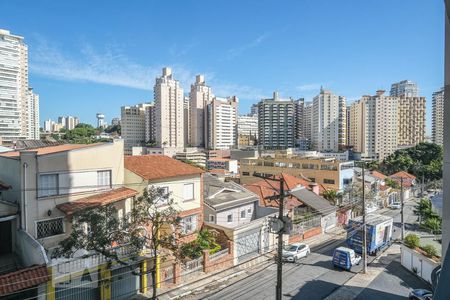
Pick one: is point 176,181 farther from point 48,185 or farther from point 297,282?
point 297,282

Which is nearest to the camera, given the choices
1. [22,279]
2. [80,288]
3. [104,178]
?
[22,279]

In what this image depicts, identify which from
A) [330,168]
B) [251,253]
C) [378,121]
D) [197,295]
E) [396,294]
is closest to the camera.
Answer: [197,295]

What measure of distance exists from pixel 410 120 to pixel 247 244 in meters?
121

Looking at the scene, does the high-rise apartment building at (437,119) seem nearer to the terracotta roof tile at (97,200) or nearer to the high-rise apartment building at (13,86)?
the terracotta roof tile at (97,200)

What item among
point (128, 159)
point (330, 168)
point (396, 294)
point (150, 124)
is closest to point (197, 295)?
point (128, 159)

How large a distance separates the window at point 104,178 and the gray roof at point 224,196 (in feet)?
29.2

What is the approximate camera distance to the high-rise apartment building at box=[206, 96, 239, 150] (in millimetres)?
131125

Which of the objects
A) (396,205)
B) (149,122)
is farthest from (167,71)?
(396,205)

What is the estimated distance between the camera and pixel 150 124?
13725 cm

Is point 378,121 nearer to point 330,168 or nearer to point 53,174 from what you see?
point 330,168

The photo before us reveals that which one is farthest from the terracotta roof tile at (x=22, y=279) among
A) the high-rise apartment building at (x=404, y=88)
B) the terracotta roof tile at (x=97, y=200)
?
the high-rise apartment building at (x=404, y=88)

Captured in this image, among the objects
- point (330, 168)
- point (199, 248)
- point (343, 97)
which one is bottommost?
point (199, 248)

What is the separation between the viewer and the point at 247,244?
75.2 feet

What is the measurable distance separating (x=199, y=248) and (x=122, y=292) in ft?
17.2
